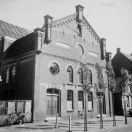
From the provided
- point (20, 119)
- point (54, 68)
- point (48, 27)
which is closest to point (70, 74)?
point (54, 68)

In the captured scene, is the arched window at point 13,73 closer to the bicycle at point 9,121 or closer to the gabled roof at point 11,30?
the gabled roof at point 11,30

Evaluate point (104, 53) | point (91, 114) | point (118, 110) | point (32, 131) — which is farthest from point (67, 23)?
point (118, 110)

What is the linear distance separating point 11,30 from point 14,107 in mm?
14851

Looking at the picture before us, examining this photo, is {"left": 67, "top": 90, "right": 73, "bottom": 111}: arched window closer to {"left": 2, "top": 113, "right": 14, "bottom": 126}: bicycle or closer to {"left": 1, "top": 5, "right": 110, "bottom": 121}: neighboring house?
{"left": 1, "top": 5, "right": 110, "bottom": 121}: neighboring house

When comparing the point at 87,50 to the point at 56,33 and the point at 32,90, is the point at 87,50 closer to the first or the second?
the point at 56,33

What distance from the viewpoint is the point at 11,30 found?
84.9ft

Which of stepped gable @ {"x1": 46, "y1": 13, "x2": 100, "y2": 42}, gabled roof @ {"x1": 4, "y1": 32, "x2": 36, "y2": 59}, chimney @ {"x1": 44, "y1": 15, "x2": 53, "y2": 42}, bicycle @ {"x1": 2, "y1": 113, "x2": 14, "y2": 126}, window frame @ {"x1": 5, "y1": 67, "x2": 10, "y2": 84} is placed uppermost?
stepped gable @ {"x1": 46, "y1": 13, "x2": 100, "y2": 42}

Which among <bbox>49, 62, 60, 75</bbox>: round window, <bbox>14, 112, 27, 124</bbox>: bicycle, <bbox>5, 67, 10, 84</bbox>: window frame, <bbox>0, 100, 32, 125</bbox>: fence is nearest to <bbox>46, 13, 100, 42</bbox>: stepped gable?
<bbox>49, 62, 60, 75</bbox>: round window

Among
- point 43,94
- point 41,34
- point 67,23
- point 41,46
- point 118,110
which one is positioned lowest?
point 118,110

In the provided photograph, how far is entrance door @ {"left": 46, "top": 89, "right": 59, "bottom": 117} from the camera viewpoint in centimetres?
1753

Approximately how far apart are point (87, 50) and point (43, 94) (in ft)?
30.2

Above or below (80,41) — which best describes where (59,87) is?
below

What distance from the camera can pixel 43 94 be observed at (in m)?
16.9

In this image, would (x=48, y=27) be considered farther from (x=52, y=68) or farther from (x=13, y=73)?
(x=13, y=73)
